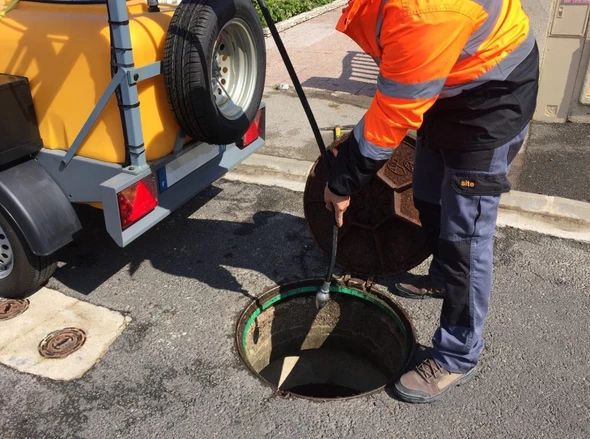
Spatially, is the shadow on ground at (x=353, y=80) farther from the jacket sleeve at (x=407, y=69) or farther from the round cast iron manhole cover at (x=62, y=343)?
the jacket sleeve at (x=407, y=69)

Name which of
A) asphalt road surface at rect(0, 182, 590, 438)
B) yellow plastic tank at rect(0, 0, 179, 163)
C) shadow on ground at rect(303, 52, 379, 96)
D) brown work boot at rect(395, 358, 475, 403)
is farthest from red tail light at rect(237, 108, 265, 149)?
shadow on ground at rect(303, 52, 379, 96)

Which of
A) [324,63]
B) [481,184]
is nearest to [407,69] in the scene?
[481,184]

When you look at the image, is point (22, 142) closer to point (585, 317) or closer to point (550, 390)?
point (550, 390)

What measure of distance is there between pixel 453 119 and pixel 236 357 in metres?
1.60

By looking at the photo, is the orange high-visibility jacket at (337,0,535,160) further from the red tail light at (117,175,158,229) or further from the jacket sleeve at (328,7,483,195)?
the red tail light at (117,175,158,229)

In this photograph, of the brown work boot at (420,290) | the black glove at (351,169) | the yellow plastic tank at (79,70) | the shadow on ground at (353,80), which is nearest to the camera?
the black glove at (351,169)

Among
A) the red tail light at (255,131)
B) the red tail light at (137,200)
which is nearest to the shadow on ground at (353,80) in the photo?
the red tail light at (255,131)

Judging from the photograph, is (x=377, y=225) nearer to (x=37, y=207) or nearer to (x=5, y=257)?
(x=37, y=207)

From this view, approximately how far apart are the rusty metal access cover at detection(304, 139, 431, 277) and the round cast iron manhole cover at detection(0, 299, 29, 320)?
1766 millimetres

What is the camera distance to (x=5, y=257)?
323 centimetres

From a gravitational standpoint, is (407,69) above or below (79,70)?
above

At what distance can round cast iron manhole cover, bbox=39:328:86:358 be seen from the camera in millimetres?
2897

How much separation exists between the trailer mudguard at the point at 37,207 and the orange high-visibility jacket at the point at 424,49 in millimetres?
1741

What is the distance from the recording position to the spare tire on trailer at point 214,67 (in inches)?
112
